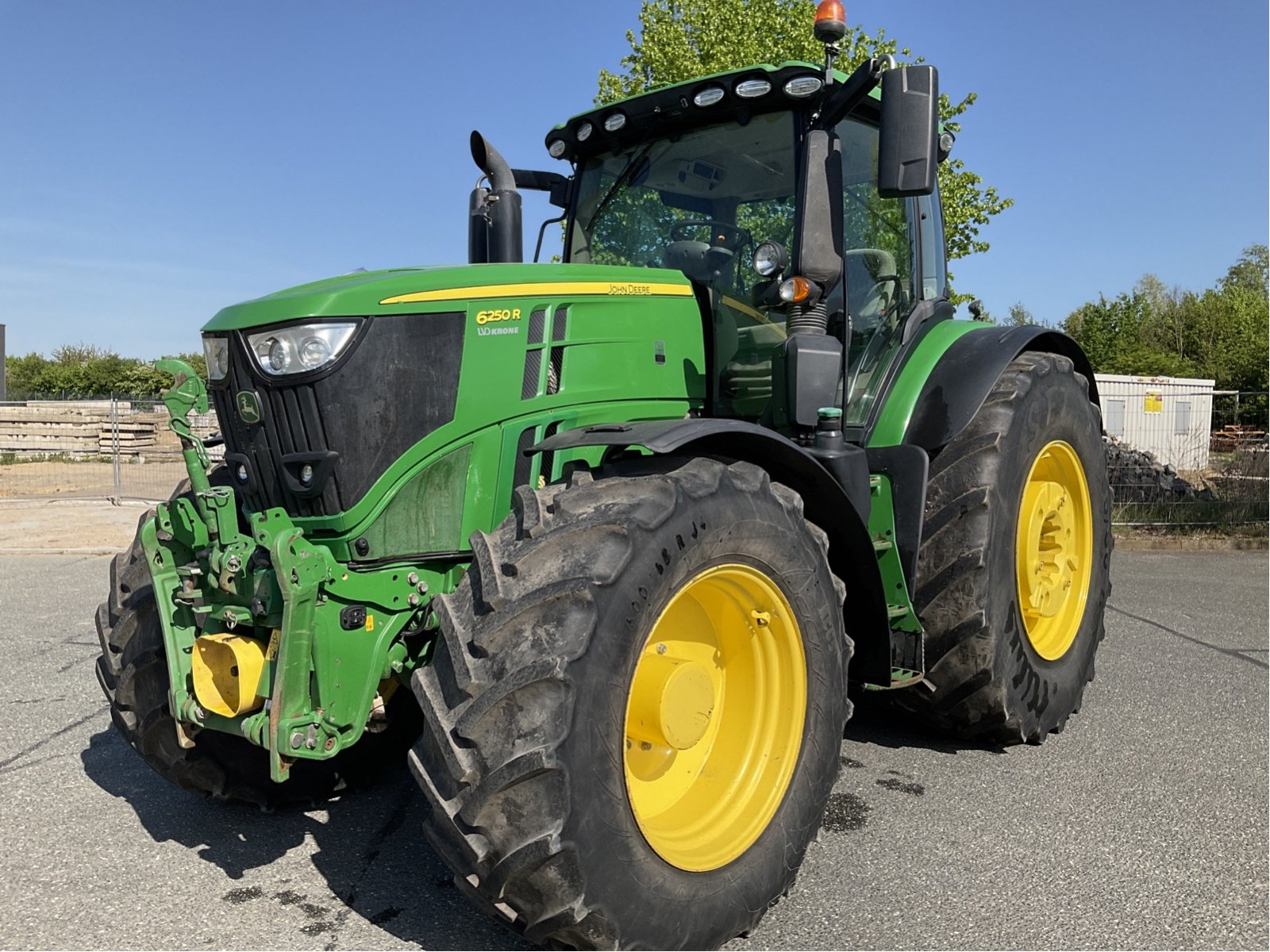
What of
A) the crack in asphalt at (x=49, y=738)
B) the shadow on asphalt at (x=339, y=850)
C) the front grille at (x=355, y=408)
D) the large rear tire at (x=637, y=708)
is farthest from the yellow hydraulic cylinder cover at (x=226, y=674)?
the crack in asphalt at (x=49, y=738)

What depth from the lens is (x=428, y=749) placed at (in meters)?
2.28

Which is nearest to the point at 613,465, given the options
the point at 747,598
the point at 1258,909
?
the point at 747,598

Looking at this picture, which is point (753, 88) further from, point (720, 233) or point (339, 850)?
point (339, 850)

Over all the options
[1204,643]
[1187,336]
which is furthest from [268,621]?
[1187,336]

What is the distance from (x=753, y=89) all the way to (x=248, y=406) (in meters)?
2.09

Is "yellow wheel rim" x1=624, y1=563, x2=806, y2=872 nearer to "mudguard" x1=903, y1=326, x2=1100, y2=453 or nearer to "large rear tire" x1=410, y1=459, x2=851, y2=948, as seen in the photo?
"large rear tire" x1=410, y1=459, x2=851, y2=948

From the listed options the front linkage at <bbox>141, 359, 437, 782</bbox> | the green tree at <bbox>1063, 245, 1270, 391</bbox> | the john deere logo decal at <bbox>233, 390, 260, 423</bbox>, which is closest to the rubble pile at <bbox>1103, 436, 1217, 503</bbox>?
the front linkage at <bbox>141, 359, 437, 782</bbox>

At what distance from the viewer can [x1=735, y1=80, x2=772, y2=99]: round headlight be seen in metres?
3.60

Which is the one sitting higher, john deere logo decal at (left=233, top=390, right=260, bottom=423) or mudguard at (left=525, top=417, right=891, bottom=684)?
john deere logo decal at (left=233, top=390, right=260, bottom=423)

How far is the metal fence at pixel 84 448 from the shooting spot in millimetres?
17469

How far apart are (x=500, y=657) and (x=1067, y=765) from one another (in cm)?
272

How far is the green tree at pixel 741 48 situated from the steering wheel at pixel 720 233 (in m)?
10.2

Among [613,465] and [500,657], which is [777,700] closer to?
[613,465]

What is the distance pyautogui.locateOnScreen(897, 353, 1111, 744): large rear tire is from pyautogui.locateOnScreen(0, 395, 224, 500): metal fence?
49.3ft
